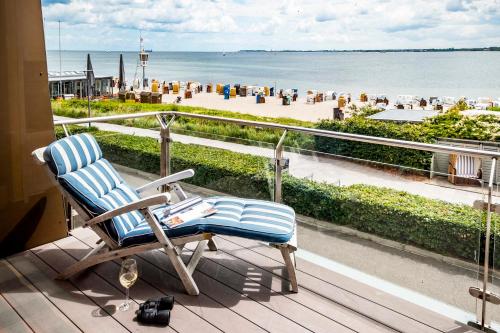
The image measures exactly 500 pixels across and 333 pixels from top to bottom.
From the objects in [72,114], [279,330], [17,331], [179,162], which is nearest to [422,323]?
[279,330]

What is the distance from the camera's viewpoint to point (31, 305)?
265cm

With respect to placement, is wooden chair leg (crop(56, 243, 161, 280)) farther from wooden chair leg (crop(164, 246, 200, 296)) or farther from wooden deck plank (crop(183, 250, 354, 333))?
wooden deck plank (crop(183, 250, 354, 333))

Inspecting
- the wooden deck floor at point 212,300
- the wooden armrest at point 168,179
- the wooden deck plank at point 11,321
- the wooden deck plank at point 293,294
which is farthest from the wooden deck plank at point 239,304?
the wooden deck plank at point 11,321

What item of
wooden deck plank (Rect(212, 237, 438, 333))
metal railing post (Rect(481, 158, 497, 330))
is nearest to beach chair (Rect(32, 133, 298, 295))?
wooden deck plank (Rect(212, 237, 438, 333))

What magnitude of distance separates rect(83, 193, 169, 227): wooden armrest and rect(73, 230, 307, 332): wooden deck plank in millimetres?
609

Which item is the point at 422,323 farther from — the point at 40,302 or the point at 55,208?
the point at 55,208

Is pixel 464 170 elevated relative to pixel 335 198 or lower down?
elevated

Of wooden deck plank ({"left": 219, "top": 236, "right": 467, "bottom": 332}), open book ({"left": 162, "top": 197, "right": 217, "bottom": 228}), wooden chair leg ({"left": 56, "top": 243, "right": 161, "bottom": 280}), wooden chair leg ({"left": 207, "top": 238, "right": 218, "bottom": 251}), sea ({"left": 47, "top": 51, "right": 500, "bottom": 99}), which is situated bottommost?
wooden deck plank ({"left": 219, "top": 236, "right": 467, "bottom": 332})

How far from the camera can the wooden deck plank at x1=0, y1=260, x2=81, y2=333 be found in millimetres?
2439

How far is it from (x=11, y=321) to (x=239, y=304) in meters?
1.27

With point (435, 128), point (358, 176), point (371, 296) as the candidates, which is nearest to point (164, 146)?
point (358, 176)

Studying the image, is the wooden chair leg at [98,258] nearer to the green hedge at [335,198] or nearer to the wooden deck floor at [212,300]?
the wooden deck floor at [212,300]

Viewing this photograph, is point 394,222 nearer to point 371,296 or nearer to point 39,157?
point 371,296

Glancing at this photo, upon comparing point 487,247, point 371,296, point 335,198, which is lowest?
point 371,296
